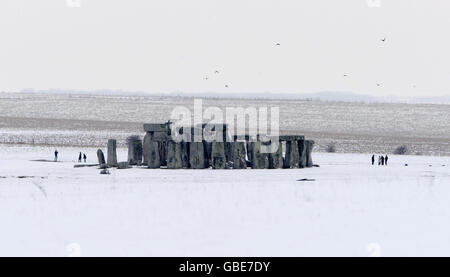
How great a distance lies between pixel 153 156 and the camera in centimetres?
3791

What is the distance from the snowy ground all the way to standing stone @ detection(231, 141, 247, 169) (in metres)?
3.05

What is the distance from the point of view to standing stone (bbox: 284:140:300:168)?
38.6m

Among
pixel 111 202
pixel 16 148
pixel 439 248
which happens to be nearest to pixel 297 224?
pixel 439 248

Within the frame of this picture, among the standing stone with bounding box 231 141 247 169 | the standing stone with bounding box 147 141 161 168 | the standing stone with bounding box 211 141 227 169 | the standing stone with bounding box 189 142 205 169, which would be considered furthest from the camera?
the standing stone with bounding box 147 141 161 168

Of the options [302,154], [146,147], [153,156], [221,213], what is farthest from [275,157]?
[221,213]

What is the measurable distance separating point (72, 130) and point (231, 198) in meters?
45.0

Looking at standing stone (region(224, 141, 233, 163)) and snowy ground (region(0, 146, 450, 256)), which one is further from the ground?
standing stone (region(224, 141, 233, 163))

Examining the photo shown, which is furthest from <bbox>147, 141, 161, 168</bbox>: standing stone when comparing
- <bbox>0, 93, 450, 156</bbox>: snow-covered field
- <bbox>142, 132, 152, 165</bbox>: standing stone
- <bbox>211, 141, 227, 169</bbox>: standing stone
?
<bbox>0, 93, 450, 156</bbox>: snow-covered field

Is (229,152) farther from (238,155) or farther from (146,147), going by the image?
(146,147)

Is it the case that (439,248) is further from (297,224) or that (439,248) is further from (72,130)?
(72,130)

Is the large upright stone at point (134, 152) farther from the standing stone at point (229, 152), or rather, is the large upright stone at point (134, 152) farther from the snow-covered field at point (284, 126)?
the snow-covered field at point (284, 126)

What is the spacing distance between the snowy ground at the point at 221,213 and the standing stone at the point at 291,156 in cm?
437

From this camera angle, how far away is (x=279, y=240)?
694 inches

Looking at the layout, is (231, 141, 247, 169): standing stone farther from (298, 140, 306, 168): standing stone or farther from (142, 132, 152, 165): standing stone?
(142, 132, 152, 165): standing stone
